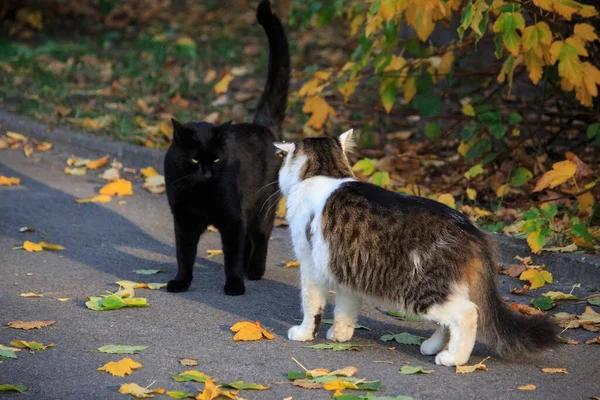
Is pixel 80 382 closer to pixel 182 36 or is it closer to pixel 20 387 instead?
pixel 20 387

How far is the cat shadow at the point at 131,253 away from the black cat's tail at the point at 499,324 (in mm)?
372

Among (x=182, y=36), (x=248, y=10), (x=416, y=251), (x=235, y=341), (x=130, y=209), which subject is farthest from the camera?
(x=248, y=10)

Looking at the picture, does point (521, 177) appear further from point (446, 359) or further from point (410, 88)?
point (446, 359)

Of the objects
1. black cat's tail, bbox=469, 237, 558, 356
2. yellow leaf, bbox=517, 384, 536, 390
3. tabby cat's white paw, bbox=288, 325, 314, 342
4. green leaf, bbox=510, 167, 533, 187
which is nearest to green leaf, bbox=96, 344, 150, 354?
tabby cat's white paw, bbox=288, 325, 314, 342

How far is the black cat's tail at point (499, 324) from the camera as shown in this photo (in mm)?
4340

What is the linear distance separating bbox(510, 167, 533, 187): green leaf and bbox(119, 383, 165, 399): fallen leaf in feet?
13.2

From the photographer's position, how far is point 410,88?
7488mm

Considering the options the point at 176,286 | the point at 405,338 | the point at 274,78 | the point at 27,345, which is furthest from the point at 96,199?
the point at 405,338

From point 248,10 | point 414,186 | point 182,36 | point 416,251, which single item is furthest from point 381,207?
point 248,10

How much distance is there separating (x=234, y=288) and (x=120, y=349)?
121 centimetres

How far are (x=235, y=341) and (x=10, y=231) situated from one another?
2677 millimetres

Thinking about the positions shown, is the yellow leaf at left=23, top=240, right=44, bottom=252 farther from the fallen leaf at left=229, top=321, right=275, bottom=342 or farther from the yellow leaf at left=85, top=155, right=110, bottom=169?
the yellow leaf at left=85, top=155, right=110, bottom=169

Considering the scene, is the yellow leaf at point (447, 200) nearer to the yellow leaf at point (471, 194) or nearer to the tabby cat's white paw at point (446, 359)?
the yellow leaf at point (471, 194)

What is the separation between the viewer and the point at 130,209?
7.49 metres
